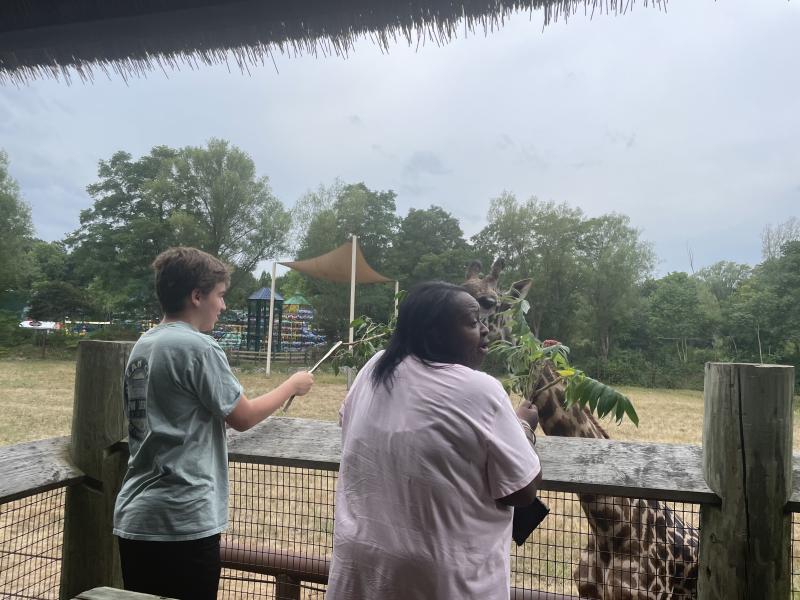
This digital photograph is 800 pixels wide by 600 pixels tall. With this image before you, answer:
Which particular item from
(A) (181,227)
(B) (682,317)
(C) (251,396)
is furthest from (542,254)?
(A) (181,227)

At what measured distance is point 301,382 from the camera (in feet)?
5.36

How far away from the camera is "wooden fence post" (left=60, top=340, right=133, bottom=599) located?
1.90 m

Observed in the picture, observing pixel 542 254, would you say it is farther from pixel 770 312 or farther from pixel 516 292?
pixel 516 292

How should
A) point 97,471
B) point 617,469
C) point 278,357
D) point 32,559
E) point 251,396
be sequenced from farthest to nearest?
point 278,357
point 251,396
point 32,559
point 97,471
point 617,469

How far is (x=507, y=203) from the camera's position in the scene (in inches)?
908

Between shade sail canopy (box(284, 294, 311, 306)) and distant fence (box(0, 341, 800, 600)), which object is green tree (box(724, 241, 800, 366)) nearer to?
shade sail canopy (box(284, 294, 311, 306))

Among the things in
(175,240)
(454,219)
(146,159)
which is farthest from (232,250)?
(454,219)

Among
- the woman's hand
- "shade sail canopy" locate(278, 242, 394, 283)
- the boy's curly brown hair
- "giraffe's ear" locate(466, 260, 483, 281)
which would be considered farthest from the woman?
"shade sail canopy" locate(278, 242, 394, 283)

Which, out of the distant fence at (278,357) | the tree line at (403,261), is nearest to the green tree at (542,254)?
the tree line at (403,261)

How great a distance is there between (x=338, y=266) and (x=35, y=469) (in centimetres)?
1573

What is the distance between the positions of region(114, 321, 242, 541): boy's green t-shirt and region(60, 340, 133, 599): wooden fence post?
461 mm

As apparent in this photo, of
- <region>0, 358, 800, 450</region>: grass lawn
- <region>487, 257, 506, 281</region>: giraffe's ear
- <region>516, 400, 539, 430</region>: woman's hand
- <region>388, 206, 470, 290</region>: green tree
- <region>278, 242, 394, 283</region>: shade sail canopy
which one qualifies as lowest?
<region>0, 358, 800, 450</region>: grass lawn

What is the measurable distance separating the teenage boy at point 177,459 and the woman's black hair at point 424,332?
384 mm

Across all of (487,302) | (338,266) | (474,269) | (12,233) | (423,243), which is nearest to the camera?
(487,302)
